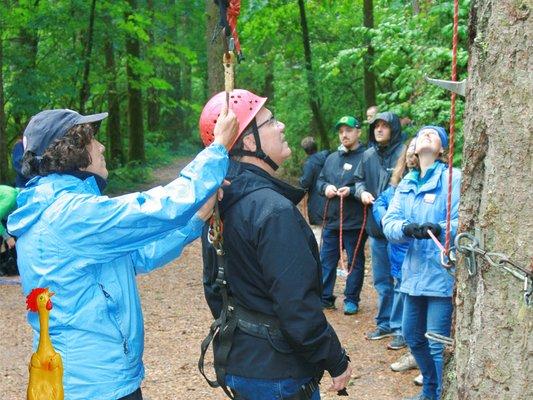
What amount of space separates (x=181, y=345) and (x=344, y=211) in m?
2.25

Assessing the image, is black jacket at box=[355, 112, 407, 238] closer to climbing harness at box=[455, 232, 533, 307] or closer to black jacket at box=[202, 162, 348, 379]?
black jacket at box=[202, 162, 348, 379]

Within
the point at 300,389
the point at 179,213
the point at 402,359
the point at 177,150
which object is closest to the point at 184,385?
the point at 402,359

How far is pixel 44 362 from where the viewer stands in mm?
2900

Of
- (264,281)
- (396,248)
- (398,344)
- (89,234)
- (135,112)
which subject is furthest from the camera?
(135,112)

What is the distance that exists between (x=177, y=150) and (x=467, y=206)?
32.0 meters

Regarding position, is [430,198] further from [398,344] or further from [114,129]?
→ [114,129]

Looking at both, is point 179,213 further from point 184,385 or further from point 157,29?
point 157,29

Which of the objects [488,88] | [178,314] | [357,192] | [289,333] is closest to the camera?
[488,88]

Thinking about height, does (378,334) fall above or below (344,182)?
below

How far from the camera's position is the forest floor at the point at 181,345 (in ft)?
20.6

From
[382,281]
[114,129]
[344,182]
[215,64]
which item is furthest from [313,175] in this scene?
[114,129]

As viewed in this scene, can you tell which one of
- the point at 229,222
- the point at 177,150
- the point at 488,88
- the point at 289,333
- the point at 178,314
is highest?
the point at 488,88

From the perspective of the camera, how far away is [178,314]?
29.0ft

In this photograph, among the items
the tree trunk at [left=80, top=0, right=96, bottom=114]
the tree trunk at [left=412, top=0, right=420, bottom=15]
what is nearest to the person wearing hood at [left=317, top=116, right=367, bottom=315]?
the tree trunk at [left=412, top=0, right=420, bottom=15]
